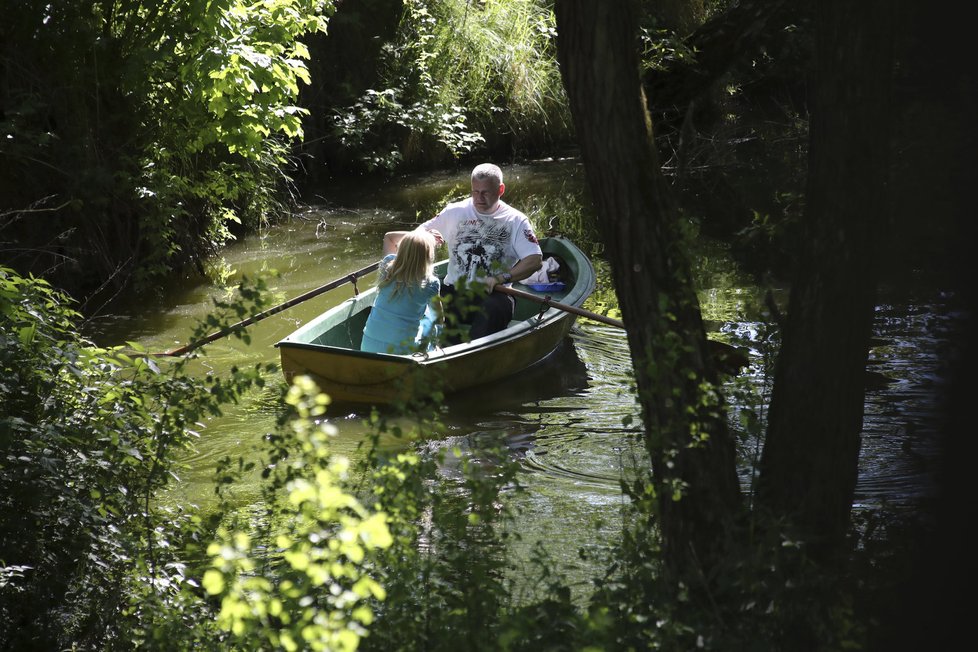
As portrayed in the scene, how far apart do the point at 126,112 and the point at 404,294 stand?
416cm

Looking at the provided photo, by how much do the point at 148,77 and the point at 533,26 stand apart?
9.13m

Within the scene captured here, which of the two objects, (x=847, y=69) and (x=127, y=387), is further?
(x=127, y=387)

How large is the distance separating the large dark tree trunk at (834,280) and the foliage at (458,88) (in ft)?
39.4

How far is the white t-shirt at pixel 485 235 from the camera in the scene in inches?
306

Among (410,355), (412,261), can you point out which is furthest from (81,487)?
(412,261)

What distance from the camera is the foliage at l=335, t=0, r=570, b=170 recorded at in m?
15.2

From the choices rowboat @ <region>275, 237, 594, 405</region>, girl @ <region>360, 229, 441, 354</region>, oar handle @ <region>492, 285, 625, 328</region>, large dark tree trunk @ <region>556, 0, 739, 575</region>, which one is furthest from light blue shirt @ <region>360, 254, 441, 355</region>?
large dark tree trunk @ <region>556, 0, 739, 575</region>

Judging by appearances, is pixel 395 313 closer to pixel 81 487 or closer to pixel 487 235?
pixel 487 235

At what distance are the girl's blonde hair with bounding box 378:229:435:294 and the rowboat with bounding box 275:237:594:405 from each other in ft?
1.58

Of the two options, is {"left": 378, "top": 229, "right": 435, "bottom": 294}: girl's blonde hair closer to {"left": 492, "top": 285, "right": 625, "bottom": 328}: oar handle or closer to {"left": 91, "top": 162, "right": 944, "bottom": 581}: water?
{"left": 492, "top": 285, "right": 625, "bottom": 328}: oar handle

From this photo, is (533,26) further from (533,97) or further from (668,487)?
(668,487)

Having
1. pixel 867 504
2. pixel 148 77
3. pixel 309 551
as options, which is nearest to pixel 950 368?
pixel 309 551

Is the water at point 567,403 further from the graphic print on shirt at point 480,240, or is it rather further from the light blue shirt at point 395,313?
the graphic print on shirt at point 480,240

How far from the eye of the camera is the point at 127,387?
4172mm
